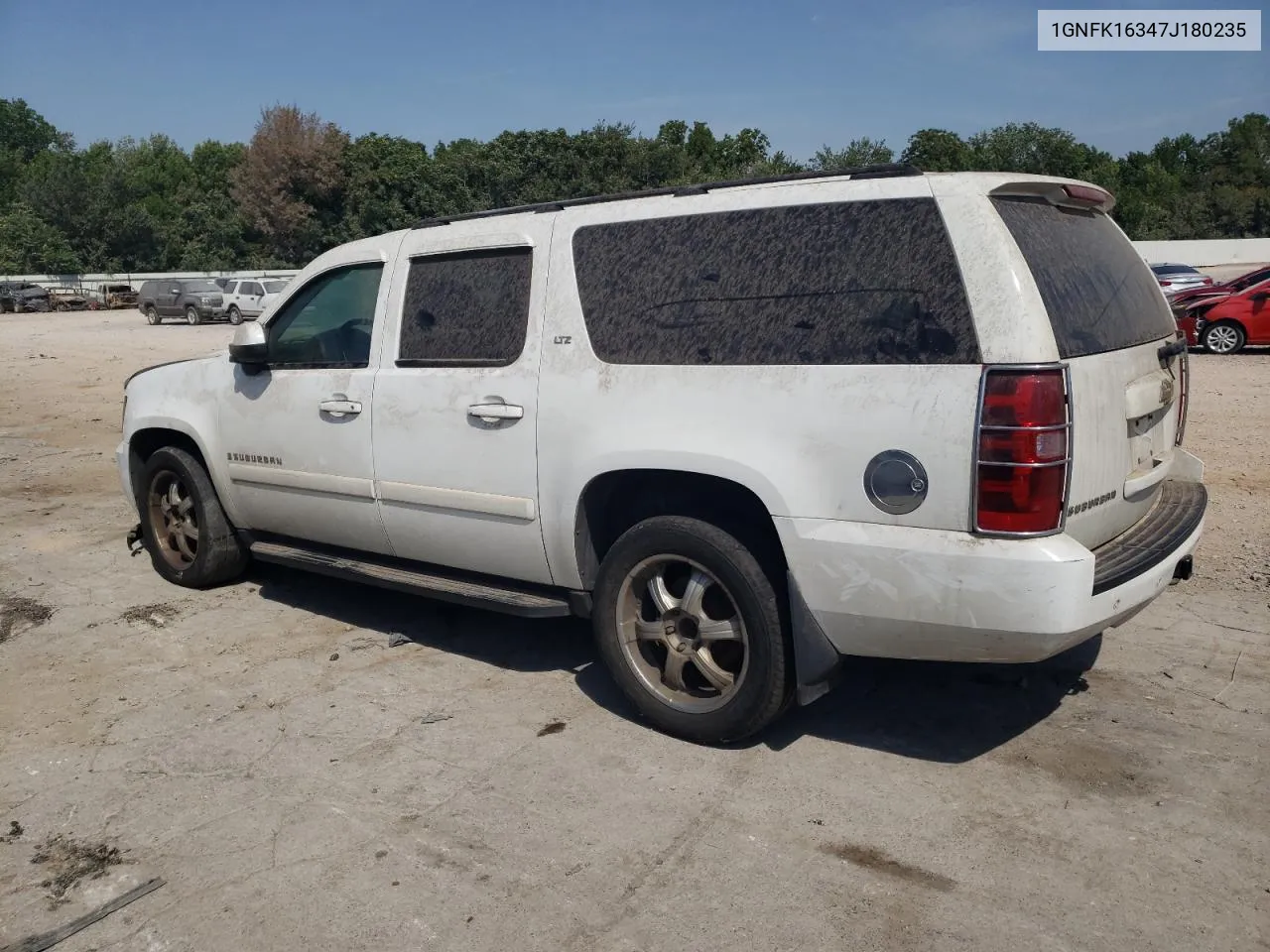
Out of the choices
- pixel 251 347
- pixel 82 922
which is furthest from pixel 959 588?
pixel 251 347

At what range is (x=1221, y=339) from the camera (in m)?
18.7

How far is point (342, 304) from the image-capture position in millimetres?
5461

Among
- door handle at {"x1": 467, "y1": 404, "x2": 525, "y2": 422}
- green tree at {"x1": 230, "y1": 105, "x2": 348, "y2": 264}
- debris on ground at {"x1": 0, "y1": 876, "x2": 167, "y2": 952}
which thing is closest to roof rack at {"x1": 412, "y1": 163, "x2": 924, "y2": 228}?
door handle at {"x1": 467, "y1": 404, "x2": 525, "y2": 422}

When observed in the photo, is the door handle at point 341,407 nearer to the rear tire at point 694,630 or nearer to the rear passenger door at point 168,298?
the rear tire at point 694,630

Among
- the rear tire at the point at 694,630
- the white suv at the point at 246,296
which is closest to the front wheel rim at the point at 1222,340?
the rear tire at the point at 694,630

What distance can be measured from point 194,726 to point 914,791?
2.88m

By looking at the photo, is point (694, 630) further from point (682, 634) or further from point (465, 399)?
point (465, 399)

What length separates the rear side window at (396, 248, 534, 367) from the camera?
468cm

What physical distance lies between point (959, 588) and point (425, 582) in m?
2.51

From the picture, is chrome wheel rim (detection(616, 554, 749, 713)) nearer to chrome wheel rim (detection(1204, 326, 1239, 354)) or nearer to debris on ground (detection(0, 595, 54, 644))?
debris on ground (detection(0, 595, 54, 644))

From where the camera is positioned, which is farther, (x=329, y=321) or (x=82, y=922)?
(x=329, y=321)

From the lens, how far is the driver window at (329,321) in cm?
530

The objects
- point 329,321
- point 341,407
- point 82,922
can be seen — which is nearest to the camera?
point 82,922

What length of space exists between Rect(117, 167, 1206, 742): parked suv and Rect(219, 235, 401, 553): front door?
0.07ft
